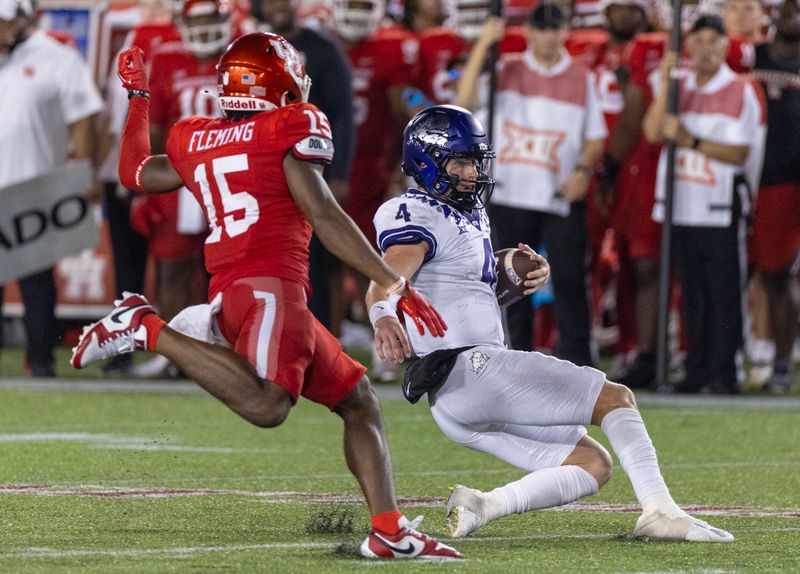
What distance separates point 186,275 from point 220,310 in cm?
563

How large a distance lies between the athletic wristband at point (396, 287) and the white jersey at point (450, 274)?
1.75ft

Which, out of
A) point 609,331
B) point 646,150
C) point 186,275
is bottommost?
point 609,331

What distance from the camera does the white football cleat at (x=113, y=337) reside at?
5.02 m

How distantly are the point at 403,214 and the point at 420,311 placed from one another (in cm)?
64

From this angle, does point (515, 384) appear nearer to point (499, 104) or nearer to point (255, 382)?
point (255, 382)

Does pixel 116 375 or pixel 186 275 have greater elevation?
pixel 186 275

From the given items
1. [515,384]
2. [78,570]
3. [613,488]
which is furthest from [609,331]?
[78,570]

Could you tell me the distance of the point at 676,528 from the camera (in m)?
5.12

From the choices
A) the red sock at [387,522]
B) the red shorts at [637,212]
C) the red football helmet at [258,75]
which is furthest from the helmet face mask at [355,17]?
the red sock at [387,522]

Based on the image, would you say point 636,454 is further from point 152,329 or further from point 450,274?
point 152,329

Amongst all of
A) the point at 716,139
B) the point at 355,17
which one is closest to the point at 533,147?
the point at 716,139

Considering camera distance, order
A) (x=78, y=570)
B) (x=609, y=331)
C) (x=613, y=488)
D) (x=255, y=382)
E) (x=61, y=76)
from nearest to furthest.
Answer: (x=78, y=570) < (x=255, y=382) < (x=613, y=488) < (x=61, y=76) < (x=609, y=331)

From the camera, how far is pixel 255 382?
4.96m

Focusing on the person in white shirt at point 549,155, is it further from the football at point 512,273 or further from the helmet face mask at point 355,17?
the football at point 512,273
